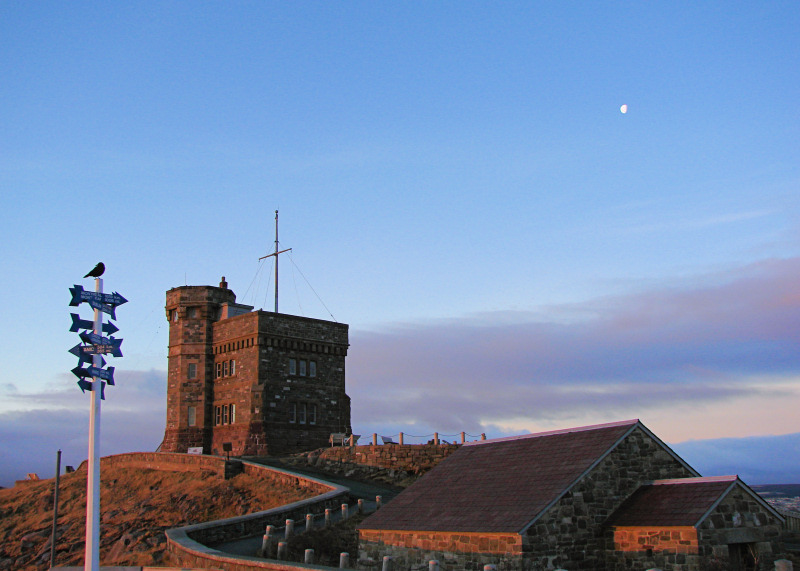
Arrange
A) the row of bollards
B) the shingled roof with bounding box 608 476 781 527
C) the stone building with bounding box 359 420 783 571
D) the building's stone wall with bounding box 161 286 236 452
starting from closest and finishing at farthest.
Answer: the shingled roof with bounding box 608 476 781 527 → the stone building with bounding box 359 420 783 571 → the row of bollards → the building's stone wall with bounding box 161 286 236 452

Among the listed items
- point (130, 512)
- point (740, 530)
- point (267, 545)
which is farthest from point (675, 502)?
point (130, 512)

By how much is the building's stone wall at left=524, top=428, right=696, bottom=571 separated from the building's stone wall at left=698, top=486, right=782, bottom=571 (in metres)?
2.66

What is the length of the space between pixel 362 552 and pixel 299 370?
1192 inches

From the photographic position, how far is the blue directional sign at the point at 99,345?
18.5 m

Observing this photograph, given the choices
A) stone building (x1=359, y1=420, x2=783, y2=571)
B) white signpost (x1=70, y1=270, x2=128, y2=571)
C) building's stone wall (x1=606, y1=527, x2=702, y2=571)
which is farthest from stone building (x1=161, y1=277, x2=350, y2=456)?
building's stone wall (x1=606, y1=527, x2=702, y2=571)

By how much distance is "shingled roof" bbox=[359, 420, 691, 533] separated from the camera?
1992 cm

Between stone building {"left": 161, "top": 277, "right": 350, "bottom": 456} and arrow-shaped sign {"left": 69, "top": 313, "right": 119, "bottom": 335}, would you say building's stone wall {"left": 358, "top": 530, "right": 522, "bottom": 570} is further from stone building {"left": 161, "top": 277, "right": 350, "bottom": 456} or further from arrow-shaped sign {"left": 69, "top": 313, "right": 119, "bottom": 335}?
stone building {"left": 161, "top": 277, "right": 350, "bottom": 456}


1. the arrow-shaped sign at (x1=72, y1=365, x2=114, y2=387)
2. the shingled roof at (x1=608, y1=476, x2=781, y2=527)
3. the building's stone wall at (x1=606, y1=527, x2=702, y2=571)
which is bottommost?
the building's stone wall at (x1=606, y1=527, x2=702, y2=571)

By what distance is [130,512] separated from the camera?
1606 inches

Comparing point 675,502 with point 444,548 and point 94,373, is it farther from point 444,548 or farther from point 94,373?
point 94,373

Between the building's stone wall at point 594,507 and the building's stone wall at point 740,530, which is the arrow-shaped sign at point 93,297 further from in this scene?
the building's stone wall at point 740,530

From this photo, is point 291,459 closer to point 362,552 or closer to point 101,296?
point 362,552

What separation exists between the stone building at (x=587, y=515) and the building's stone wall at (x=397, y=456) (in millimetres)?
18737

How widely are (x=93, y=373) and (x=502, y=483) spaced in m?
11.0
